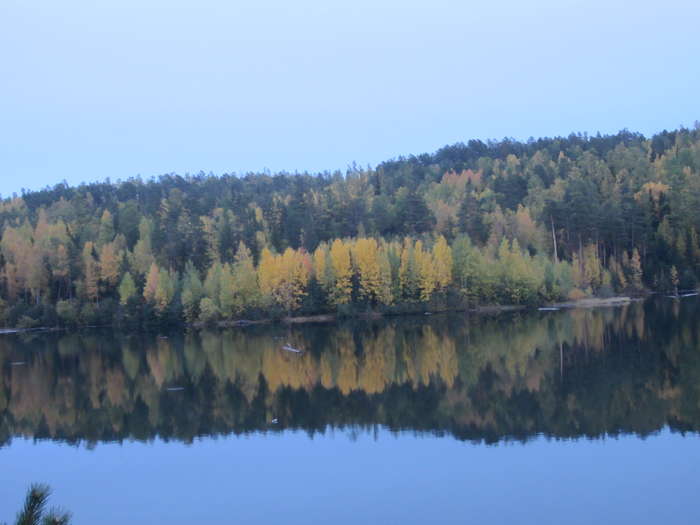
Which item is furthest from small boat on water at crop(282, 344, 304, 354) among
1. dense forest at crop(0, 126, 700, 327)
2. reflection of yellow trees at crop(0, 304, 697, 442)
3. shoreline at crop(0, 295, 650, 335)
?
dense forest at crop(0, 126, 700, 327)

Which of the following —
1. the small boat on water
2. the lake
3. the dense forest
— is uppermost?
the dense forest

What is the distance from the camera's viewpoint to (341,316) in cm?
6706

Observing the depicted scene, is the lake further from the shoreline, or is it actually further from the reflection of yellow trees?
the shoreline

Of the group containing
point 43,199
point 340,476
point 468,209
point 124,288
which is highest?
point 43,199

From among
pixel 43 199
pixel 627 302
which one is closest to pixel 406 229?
pixel 627 302

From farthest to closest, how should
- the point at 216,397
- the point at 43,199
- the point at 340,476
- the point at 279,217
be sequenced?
the point at 43,199 < the point at 279,217 < the point at 216,397 < the point at 340,476

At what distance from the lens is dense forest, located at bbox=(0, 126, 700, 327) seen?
67.8 meters

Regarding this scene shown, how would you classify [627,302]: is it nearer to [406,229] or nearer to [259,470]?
[406,229]

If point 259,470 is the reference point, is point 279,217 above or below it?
above

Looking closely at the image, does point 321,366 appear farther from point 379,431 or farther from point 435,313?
point 435,313

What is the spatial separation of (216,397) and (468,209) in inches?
2107

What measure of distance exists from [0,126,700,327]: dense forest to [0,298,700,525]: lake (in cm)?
2134

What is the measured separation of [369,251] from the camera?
68.9 meters

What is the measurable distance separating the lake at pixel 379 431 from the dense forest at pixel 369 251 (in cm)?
Result: 2134
